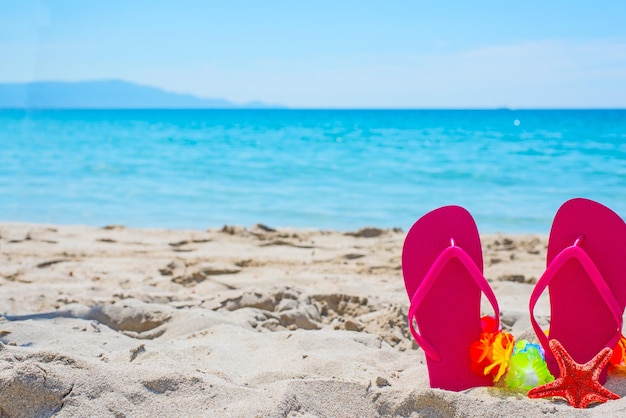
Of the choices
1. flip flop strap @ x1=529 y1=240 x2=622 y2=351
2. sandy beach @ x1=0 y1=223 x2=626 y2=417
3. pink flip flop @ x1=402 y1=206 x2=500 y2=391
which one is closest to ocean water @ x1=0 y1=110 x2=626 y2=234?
sandy beach @ x1=0 y1=223 x2=626 y2=417

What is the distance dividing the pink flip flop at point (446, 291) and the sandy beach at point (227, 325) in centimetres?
9

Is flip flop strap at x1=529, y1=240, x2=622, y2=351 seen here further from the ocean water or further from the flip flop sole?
the ocean water

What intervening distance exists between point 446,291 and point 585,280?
381 millimetres

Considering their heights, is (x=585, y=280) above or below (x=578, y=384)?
above

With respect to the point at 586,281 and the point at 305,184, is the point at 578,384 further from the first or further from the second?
the point at 305,184

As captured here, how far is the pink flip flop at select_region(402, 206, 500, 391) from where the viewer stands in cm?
180

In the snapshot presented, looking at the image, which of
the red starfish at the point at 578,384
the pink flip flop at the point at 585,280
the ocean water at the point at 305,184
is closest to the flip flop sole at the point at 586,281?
the pink flip flop at the point at 585,280

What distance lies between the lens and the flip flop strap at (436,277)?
1.76 metres

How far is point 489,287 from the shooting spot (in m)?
1.73

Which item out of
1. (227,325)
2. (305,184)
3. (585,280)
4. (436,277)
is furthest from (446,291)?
(305,184)

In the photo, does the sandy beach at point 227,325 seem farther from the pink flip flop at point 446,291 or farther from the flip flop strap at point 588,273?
the flip flop strap at point 588,273

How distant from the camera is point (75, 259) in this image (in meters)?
3.97

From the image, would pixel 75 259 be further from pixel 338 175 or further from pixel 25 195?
pixel 338 175

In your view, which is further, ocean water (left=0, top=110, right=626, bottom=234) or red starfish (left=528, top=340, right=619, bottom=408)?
ocean water (left=0, top=110, right=626, bottom=234)
